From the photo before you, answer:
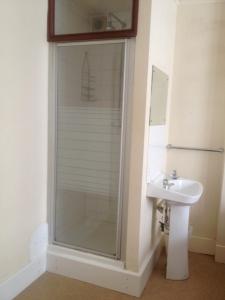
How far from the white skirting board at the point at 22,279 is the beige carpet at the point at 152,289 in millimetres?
44

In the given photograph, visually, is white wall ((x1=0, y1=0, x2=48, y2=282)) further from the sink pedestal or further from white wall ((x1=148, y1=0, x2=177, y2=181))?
the sink pedestal

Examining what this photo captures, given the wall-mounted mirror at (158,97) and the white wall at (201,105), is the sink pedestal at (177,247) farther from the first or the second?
the wall-mounted mirror at (158,97)

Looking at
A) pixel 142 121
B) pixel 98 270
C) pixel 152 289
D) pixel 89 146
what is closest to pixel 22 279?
pixel 98 270

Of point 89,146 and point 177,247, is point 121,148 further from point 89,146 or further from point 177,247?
point 177,247

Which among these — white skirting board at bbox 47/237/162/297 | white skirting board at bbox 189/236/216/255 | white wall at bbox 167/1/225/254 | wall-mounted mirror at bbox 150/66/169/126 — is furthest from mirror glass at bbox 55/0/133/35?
white skirting board at bbox 189/236/216/255

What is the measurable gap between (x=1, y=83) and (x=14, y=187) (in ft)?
2.45

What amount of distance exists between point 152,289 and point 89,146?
1285 millimetres

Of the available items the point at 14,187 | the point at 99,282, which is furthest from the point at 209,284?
the point at 14,187

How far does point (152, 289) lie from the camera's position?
236 cm

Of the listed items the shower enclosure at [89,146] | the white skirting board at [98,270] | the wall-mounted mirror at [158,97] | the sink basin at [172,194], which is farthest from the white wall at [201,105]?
the shower enclosure at [89,146]

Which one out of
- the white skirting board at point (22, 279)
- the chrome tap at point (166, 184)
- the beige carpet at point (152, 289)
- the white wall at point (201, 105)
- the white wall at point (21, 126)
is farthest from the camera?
the white wall at point (201, 105)

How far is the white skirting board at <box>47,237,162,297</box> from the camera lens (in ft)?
7.45

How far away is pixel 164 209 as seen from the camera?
265 centimetres

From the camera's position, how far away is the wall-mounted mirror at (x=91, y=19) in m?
2.15
